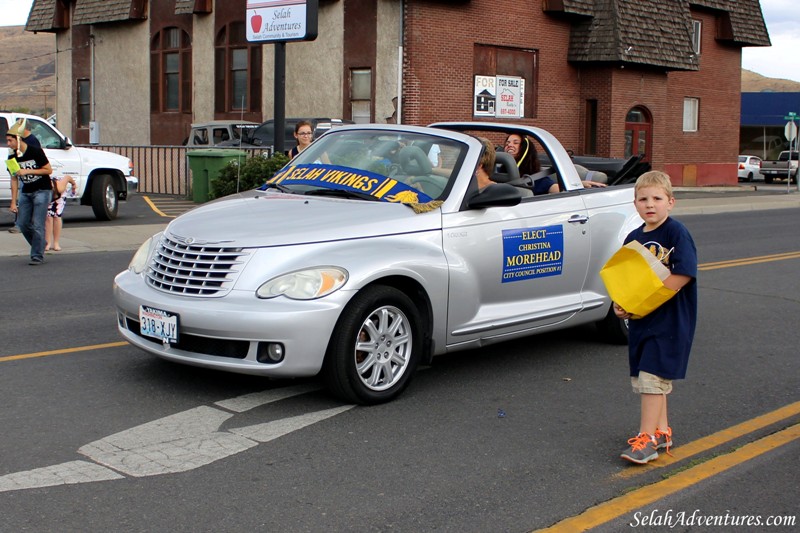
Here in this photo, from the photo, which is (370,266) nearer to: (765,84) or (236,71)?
(236,71)

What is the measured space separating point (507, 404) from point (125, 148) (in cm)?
2230

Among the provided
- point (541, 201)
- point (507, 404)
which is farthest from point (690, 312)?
point (541, 201)

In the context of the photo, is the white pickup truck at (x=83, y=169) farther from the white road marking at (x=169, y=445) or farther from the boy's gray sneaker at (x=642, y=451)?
the boy's gray sneaker at (x=642, y=451)

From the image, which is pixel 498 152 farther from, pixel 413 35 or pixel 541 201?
pixel 413 35

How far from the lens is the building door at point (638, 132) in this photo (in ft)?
111

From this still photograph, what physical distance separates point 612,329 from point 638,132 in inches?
1077

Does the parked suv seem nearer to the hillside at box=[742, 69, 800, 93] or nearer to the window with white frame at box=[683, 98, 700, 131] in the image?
the window with white frame at box=[683, 98, 700, 131]

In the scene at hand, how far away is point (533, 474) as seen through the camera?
16.5 ft

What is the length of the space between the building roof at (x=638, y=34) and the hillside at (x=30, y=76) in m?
102

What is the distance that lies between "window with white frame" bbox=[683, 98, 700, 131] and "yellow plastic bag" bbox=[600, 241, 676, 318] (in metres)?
34.5

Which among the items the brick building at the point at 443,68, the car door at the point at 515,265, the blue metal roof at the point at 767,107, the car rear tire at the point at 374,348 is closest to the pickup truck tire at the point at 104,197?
the brick building at the point at 443,68

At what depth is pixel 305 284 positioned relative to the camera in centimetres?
575

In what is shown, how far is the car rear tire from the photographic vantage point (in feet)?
19.0

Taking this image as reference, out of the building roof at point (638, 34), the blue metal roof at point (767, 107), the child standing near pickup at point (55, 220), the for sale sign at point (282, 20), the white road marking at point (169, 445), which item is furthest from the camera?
the blue metal roof at point (767, 107)
